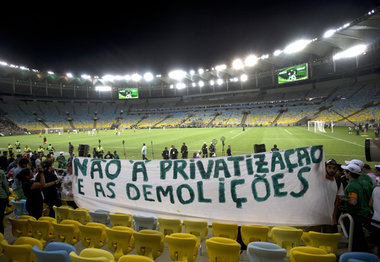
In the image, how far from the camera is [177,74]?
87938 millimetres

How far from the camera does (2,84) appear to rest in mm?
64688

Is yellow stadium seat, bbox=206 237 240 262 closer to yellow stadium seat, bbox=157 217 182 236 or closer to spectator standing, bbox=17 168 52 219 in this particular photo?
yellow stadium seat, bbox=157 217 182 236

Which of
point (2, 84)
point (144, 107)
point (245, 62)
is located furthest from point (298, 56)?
point (2, 84)

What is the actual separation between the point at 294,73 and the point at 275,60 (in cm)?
824

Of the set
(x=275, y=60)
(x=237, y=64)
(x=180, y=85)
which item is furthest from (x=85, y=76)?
(x=275, y=60)

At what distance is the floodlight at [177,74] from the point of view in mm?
85812

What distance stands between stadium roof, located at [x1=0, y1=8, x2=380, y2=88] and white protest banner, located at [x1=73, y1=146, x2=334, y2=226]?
44412 mm

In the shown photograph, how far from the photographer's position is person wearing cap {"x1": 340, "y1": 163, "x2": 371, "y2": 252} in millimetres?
3314

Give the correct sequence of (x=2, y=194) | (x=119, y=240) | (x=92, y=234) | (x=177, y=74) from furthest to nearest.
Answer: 1. (x=177, y=74)
2. (x=2, y=194)
3. (x=92, y=234)
4. (x=119, y=240)

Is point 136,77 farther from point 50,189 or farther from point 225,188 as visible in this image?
point 225,188

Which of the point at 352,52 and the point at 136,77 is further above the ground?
the point at 136,77

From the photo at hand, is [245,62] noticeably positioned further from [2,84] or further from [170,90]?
[2,84]

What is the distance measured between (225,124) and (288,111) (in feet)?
63.7

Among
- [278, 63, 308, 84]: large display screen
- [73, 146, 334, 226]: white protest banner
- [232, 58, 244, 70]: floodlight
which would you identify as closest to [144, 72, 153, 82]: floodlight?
[232, 58, 244, 70]: floodlight
